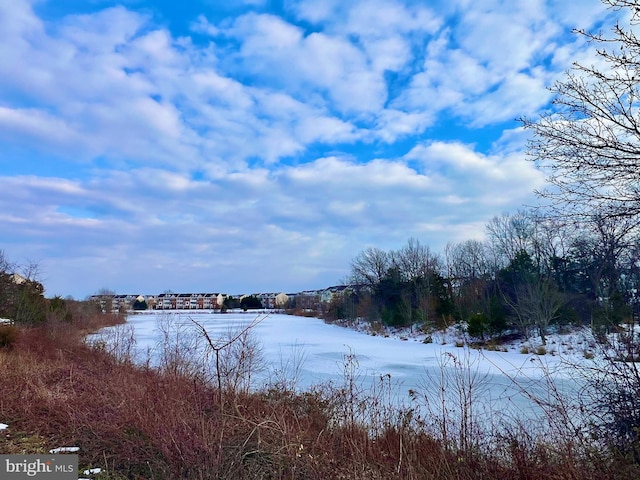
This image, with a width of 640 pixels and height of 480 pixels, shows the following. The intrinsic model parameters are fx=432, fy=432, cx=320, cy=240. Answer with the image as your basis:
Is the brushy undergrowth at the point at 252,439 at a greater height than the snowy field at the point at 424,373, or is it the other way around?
the brushy undergrowth at the point at 252,439

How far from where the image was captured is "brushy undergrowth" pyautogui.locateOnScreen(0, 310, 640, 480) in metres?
4.19

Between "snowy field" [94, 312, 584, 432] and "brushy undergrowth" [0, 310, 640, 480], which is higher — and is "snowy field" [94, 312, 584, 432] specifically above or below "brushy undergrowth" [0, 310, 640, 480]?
below

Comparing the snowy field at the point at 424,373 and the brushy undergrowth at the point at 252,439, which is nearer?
the brushy undergrowth at the point at 252,439

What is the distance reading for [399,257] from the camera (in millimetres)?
48656

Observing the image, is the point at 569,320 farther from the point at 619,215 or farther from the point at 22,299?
the point at 22,299

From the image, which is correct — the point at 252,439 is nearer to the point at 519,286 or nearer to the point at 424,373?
the point at 424,373

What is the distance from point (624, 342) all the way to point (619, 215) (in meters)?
1.48

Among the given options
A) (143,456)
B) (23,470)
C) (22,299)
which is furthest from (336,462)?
(22,299)

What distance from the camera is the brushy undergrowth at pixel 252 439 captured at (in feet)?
13.8

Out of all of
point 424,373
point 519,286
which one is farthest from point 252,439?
point 519,286

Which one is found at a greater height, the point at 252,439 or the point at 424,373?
the point at 252,439

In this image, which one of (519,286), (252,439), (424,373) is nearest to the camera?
(252,439)

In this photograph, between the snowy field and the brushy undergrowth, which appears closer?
the brushy undergrowth

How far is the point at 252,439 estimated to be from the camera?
15.7 ft
